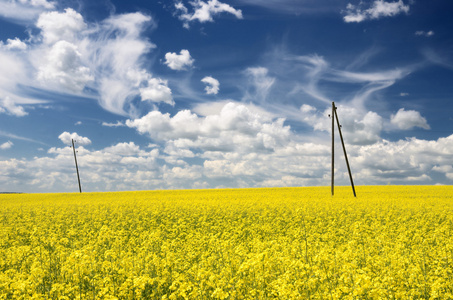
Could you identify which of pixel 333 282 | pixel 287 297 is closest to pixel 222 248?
pixel 333 282

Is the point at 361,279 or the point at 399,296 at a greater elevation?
the point at 361,279

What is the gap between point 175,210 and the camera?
67.7ft

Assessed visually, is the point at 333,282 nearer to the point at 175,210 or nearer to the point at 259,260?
the point at 259,260

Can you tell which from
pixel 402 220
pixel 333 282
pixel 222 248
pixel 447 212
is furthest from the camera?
pixel 447 212

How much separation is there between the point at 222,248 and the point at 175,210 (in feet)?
39.6

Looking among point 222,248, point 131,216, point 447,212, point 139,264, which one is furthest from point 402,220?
point 131,216

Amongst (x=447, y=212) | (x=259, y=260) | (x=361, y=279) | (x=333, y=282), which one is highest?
(x=259, y=260)

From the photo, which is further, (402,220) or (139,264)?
(402,220)

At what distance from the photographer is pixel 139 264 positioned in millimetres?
7578

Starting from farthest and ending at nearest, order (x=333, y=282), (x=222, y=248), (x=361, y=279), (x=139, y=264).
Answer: (x=222, y=248)
(x=139, y=264)
(x=333, y=282)
(x=361, y=279)

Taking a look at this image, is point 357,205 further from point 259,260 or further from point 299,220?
point 259,260

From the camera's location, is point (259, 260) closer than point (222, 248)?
Yes

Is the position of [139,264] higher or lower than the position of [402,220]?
higher

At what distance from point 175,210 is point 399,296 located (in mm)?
16560
